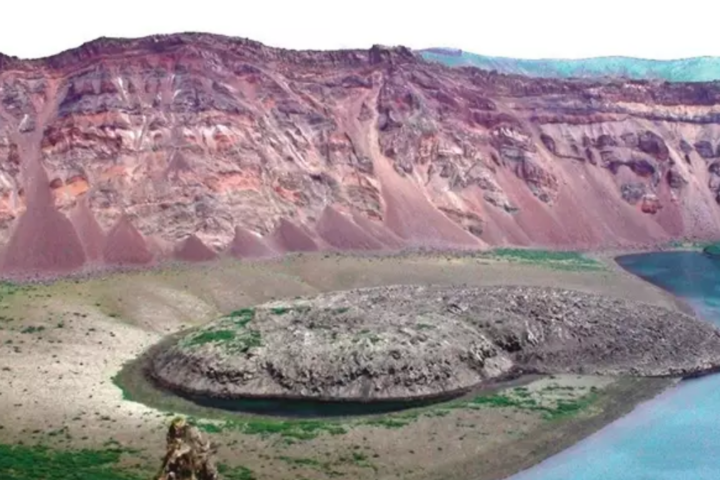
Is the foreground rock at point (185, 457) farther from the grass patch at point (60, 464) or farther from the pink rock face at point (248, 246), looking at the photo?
the pink rock face at point (248, 246)

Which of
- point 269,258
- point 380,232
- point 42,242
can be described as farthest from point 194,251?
point 380,232

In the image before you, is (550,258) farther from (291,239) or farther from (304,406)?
(304,406)

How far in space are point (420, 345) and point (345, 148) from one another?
46512 millimetres

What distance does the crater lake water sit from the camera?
31.7 metres

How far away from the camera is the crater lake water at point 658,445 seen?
3172 centimetres

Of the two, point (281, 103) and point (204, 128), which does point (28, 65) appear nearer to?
point (204, 128)

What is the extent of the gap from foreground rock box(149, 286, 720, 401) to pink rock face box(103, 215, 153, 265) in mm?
18566

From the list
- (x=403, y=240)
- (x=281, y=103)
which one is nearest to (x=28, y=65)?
(x=281, y=103)

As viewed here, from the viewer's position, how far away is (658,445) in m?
34.7

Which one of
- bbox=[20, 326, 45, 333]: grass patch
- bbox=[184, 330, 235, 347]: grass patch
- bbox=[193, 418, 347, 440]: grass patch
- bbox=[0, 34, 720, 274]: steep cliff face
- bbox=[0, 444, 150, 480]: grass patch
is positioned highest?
bbox=[0, 34, 720, 274]: steep cliff face

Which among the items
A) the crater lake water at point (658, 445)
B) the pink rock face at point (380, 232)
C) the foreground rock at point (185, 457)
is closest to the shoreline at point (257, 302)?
the crater lake water at point (658, 445)

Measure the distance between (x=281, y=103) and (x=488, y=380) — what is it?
49.8 meters

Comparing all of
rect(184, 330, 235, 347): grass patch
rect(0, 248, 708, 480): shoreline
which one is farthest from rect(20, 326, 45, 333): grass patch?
rect(184, 330, 235, 347): grass patch

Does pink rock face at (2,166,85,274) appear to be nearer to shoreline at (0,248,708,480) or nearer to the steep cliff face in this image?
the steep cliff face
